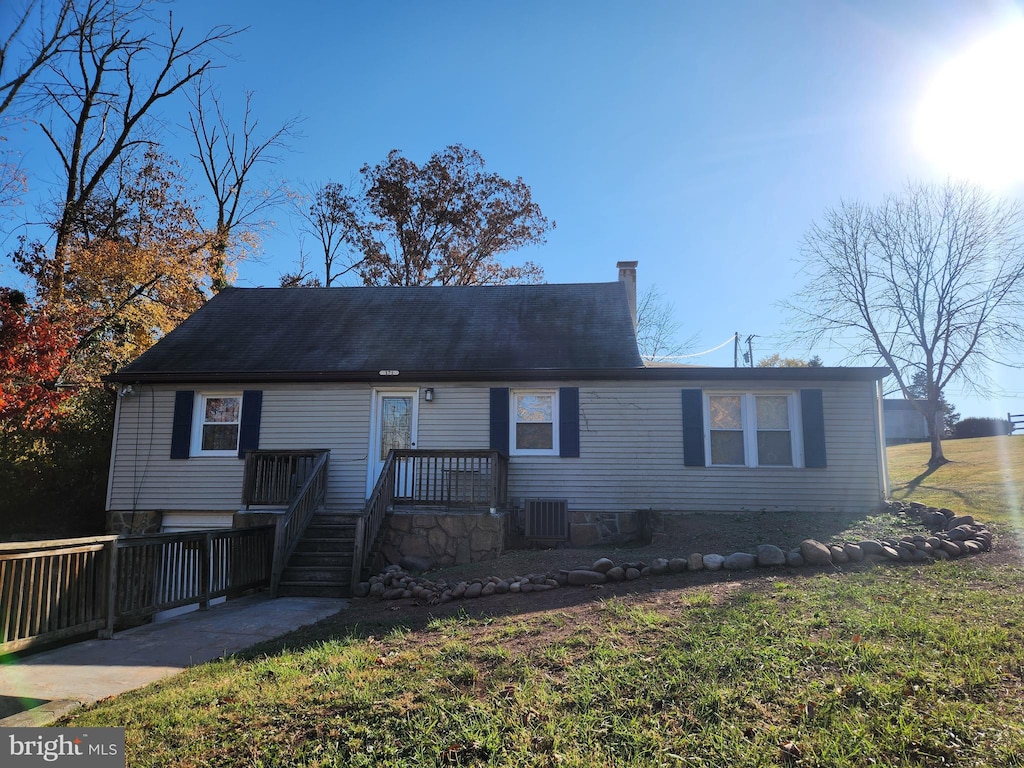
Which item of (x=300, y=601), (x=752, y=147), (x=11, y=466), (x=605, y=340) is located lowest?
(x=300, y=601)

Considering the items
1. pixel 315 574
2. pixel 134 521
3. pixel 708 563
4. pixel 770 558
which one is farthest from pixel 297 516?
pixel 770 558

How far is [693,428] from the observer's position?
1082 centimetres

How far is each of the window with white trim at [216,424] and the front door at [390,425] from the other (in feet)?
8.62

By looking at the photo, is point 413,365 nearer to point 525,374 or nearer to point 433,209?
point 525,374

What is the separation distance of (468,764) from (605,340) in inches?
382

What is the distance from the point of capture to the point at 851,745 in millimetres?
3035

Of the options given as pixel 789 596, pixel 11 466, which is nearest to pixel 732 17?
pixel 789 596

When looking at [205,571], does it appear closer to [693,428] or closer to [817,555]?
[817,555]

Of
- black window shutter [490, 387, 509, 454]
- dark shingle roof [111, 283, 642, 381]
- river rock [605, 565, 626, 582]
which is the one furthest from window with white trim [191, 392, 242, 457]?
river rock [605, 565, 626, 582]

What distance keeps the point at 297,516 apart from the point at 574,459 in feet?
15.5

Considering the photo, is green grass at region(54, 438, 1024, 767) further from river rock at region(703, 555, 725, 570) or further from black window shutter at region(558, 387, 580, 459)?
black window shutter at region(558, 387, 580, 459)

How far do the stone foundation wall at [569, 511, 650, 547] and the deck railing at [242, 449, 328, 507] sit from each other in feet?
15.0

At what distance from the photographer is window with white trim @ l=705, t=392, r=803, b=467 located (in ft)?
35.6

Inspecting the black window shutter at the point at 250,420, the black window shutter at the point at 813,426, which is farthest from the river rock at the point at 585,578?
the black window shutter at the point at 250,420
